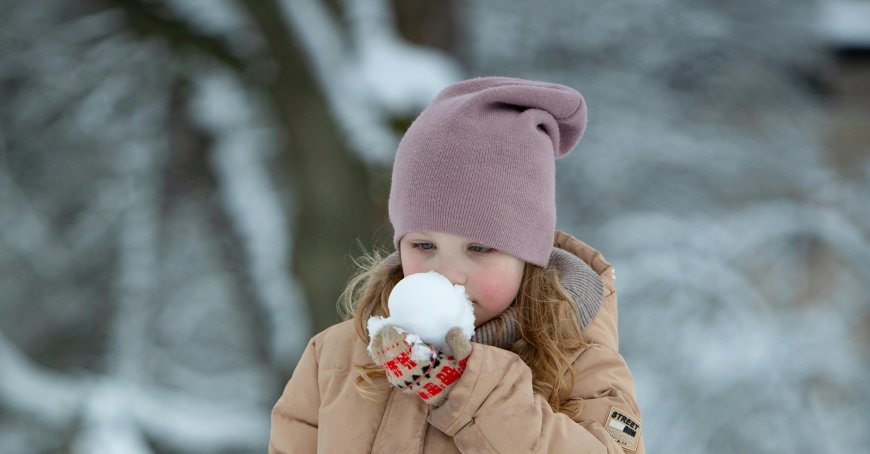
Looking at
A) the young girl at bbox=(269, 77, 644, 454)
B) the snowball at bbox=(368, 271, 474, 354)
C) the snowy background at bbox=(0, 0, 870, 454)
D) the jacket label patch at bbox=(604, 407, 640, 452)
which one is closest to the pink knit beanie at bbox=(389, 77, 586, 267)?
the young girl at bbox=(269, 77, 644, 454)

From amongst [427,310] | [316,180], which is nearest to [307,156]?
[316,180]

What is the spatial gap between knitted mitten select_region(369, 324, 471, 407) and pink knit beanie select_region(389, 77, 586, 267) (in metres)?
0.22

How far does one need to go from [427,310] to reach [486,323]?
23 centimetres

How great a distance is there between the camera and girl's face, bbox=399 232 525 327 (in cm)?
149

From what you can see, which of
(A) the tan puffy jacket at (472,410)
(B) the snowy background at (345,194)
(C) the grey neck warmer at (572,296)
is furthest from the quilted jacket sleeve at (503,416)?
(B) the snowy background at (345,194)

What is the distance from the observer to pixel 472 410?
1.33 meters

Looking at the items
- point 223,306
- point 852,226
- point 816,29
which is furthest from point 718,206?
point 223,306

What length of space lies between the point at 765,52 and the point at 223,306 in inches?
127

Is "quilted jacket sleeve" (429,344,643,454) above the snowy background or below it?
below

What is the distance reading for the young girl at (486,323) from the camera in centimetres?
136

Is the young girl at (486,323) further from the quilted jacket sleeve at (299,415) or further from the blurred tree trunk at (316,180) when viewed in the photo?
the blurred tree trunk at (316,180)

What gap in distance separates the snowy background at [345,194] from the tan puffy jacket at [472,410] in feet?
8.36

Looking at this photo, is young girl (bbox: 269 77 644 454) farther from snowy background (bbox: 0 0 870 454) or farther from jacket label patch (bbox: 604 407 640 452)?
snowy background (bbox: 0 0 870 454)

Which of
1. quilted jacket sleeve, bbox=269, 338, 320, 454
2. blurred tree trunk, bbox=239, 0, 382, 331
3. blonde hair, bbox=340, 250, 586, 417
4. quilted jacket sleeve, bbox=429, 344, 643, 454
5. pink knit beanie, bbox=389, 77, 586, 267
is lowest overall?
quilted jacket sleeve, bbox=269, 338, 320, 454
